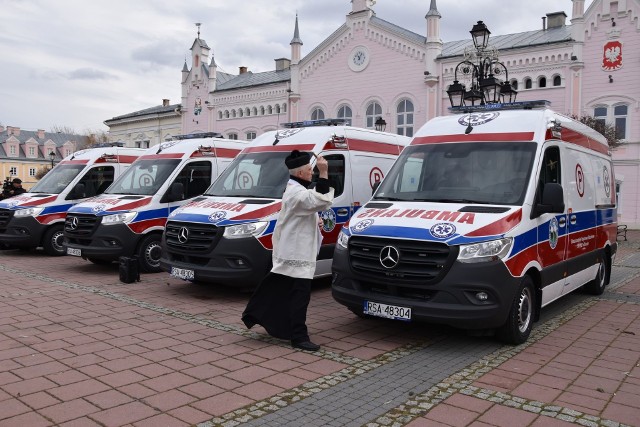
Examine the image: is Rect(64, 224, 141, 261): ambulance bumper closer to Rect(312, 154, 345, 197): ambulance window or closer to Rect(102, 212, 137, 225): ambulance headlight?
Rect(102, 212, 137, 225): ambulance headlight

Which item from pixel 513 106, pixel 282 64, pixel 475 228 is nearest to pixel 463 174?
pixel 475 228

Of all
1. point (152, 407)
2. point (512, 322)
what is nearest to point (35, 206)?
point (152, 407)

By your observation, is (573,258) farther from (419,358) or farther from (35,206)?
(35,206)

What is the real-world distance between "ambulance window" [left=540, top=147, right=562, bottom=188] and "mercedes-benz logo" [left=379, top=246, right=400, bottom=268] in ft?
6.42

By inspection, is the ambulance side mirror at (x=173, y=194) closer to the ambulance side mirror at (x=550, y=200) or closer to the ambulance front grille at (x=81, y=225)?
the ambulance front grille at (x=81, y=225)

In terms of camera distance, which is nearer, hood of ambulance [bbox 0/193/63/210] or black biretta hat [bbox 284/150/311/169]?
black biretta hat [bbox 284/150/311/169]

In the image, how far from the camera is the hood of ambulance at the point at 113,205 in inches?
411

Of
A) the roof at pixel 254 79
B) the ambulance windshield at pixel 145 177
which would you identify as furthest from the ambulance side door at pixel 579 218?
the roof at pixel 254 79

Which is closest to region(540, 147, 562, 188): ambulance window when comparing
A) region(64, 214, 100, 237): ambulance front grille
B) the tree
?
region(64, 214, 100, 237): ambulance front grille

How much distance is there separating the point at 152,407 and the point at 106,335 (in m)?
2.25

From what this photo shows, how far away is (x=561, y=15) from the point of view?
99.0 ft

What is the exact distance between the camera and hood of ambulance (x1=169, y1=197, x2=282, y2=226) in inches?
323

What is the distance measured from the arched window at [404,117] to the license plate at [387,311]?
25.7 metres

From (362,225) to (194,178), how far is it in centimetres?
578
